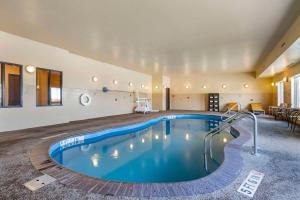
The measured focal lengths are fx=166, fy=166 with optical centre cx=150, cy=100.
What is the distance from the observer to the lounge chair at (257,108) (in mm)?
10008

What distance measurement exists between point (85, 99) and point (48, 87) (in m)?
1.53

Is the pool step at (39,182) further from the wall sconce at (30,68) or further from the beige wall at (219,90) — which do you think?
the beige wall at (219,90)

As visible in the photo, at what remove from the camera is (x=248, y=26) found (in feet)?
13.1

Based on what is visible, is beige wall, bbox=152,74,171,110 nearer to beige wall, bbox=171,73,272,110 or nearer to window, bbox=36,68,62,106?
beige wall, bbox=171,73,272,110

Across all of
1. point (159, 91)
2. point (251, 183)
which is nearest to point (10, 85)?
point (251, 183)

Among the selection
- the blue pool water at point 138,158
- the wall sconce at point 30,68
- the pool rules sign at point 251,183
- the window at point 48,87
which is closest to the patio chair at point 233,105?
the blue pool water at point 138,158

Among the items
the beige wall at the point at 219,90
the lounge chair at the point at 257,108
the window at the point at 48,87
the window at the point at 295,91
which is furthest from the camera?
the beige wall at the point at 219,90

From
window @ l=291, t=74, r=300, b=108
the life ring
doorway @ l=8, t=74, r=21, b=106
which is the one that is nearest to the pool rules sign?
doorway @ l=8, t=74, r=21, b=106

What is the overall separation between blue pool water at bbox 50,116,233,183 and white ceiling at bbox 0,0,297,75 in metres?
2.82

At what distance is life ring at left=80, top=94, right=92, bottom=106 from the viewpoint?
688 centimetres

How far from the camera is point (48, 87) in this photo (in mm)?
5801

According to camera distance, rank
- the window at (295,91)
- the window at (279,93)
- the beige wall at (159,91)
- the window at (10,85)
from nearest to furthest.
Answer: the window at (10,85), the window at (295,91), the window at (279,93), the beige wall at (159,91)

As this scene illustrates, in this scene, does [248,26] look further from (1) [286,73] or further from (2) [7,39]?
(2) [7,39]

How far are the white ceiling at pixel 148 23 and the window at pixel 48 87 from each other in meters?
1.05
